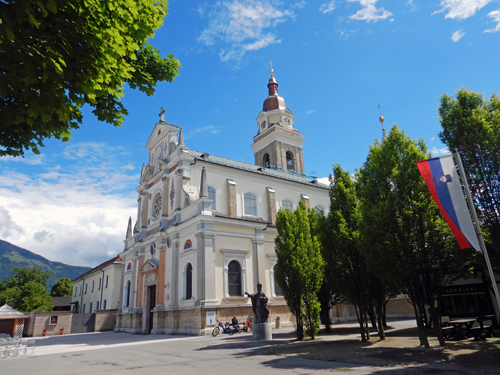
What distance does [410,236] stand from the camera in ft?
39.5

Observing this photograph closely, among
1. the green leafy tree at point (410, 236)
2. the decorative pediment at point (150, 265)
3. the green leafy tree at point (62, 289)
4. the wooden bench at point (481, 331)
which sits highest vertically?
the green leafy tree at point (62, 289)

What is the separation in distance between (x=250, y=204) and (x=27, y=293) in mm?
51711

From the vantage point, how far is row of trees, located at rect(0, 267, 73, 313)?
55.5 metres

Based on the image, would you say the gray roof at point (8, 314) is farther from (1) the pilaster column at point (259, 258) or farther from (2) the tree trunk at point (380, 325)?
(2) the tree trunk at point (380, 325)

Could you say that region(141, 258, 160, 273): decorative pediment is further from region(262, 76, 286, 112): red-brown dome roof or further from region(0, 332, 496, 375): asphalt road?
region(262, 76, 286, 112): red-brown dome roof

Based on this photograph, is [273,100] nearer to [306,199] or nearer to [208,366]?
[306,199]

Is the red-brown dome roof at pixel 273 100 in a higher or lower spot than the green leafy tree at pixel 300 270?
higher

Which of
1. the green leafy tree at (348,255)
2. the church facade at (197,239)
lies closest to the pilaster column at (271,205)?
the church facade at (197,239)

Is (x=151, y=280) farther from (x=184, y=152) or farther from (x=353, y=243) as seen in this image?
(x=353, y=243)

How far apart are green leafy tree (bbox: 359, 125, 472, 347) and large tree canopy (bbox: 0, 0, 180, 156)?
968 centimetres

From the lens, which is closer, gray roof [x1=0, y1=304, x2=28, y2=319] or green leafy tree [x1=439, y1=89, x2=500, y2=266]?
green leafy tree [x1=439, y1=89, x2=500, y2=266]

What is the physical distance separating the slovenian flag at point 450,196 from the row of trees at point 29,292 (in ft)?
175

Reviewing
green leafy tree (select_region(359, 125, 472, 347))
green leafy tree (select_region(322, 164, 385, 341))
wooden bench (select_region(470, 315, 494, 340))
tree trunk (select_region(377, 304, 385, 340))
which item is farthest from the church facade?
wooden bench (select_region(470, 315, 494, 340))

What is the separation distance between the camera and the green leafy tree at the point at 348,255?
14930mm
